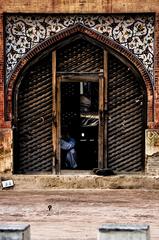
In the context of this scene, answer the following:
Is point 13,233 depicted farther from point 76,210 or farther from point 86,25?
point 86,25

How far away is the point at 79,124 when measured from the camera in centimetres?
1416

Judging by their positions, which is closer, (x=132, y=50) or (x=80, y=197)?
(x=80, y=197)

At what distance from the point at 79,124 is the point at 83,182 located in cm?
131

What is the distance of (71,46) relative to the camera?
45.2ft

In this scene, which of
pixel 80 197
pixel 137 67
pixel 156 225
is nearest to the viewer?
pixel 156 225

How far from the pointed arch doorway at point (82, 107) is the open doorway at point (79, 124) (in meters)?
0.02

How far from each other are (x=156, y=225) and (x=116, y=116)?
13.1 feet

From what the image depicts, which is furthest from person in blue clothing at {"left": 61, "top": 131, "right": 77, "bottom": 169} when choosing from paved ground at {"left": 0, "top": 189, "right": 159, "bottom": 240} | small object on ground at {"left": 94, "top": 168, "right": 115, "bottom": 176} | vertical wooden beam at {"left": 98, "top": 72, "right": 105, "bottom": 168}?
paved ground at {"left": 0, "top": 189, "right": 159, "bottom": 240}

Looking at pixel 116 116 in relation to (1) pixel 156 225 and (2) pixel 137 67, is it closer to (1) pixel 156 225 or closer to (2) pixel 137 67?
(2) pixel 137 67

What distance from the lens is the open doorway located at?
14.0 metres

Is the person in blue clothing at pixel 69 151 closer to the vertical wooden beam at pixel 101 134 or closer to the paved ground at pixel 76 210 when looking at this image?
the vertical wooden beam at pixel 101 134

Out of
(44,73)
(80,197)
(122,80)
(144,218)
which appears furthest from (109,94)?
(144,218)

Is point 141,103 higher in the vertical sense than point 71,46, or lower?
lower

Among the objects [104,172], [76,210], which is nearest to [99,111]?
[104,172]
